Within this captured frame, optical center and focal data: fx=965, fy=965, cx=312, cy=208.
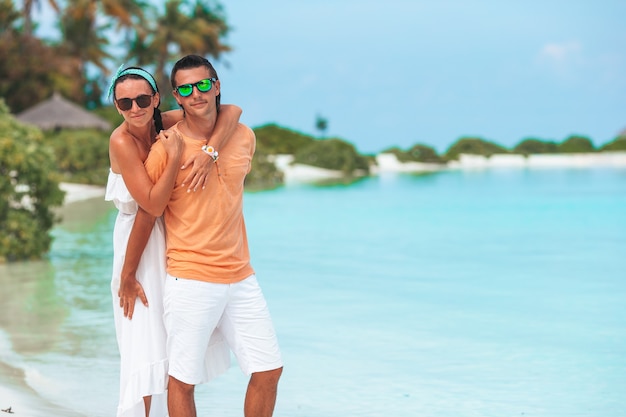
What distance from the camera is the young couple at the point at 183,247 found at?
3586 mm

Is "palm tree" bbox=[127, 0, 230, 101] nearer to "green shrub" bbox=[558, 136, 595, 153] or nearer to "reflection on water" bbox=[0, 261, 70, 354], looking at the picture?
"green shrub" bbox=[558, 136, 595, 153]

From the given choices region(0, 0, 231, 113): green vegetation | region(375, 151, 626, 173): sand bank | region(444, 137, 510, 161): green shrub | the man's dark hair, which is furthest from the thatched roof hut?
region(444, 137, 510, 161): green shrub

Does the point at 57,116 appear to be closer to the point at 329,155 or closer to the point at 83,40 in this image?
the point at 83,40

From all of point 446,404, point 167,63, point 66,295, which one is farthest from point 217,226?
point 167,63

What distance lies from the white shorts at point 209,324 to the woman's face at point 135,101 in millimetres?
608

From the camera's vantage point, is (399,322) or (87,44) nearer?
(399,322)

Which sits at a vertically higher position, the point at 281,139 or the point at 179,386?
the point at 281,139

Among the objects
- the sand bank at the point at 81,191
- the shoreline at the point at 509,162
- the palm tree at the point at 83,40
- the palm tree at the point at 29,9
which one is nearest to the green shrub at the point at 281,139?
the shoreline at the point at 509,162

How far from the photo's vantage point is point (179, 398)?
3.70 metres

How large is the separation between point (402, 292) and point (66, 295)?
12.3 feet

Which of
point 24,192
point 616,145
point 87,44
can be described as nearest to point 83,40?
point 87,44

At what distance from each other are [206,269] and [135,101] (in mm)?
687

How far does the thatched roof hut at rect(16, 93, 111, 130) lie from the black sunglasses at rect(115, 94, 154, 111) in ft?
120

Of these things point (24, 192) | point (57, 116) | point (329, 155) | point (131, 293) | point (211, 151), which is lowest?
point (131, 293)
